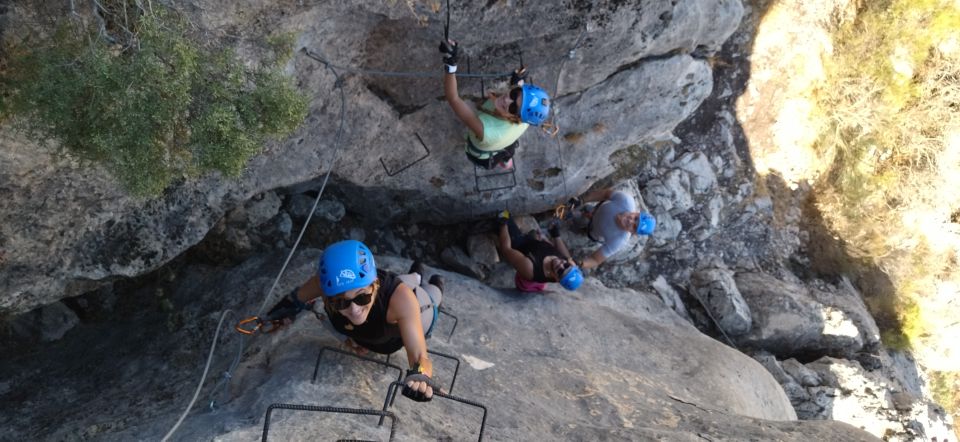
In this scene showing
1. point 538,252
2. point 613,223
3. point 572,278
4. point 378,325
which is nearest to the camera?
point 378,325

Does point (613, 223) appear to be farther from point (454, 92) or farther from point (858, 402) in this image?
point (858, 402)

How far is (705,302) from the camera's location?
36.9ft

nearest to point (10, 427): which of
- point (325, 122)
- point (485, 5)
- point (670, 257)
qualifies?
point (325, 122)

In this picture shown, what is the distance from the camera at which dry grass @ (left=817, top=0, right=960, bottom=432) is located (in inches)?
502

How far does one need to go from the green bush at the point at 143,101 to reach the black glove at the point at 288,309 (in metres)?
1.34

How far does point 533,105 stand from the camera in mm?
7398

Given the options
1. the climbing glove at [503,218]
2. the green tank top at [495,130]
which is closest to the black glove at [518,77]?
the green tank top at [495,130]

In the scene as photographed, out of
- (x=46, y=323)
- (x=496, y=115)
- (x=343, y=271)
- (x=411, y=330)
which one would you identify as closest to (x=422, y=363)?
(x=411, y=330)

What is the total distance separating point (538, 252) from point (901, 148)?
8.79m

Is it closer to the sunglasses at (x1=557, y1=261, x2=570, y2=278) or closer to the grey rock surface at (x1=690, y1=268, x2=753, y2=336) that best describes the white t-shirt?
the sunglasses at (x1=557, y1=261, x2=570, y2=278)

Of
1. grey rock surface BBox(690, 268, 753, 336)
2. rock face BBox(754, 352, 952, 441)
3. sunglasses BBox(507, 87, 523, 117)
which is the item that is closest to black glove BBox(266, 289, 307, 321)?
sunglasses BBox(507, 87, 523, 117)

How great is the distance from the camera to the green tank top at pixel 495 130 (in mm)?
7762

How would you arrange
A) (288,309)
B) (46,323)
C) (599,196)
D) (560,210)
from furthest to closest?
(599,196)
(560,210)
(46,323)
(288,309)

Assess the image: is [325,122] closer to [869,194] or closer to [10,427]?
[10,427]
